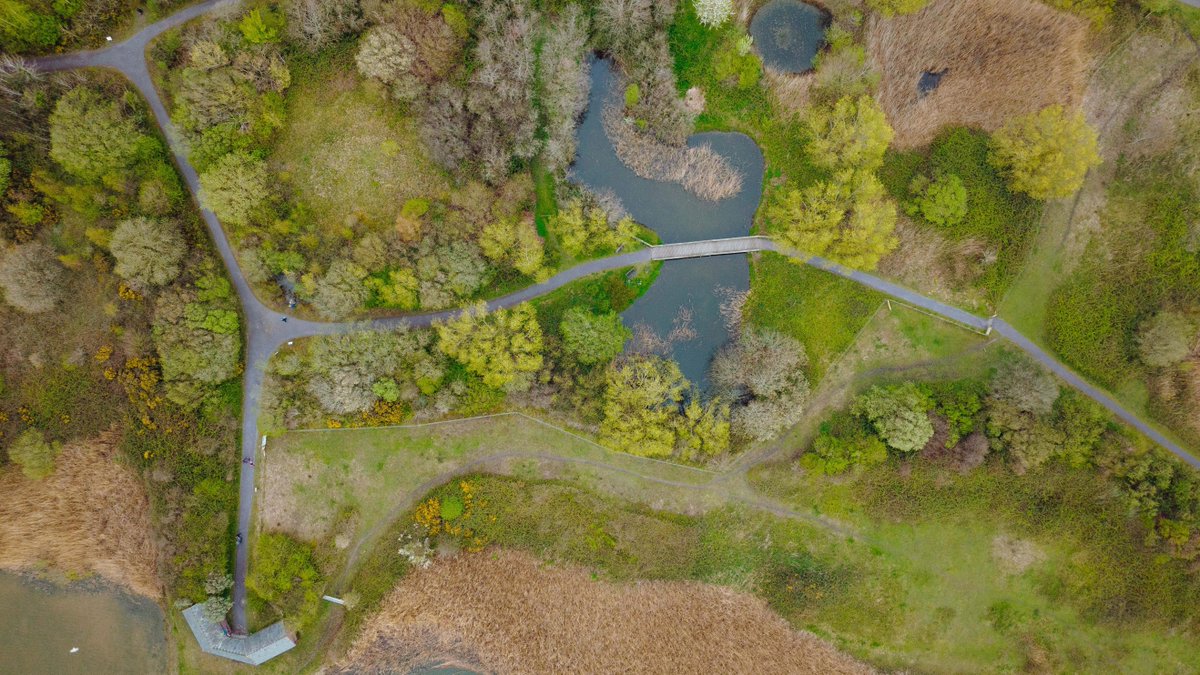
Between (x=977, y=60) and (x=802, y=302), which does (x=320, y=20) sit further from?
(x=977, y=60)

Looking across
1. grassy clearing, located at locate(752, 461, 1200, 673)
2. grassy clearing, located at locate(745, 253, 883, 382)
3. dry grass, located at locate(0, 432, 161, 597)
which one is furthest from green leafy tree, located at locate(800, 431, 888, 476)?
dry grass, located at locate(0, 432, 161, 597)

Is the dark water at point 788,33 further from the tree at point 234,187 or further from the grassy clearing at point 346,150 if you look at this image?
the tree at point 234,187

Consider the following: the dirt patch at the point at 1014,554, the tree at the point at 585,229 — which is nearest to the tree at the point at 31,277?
the tree at the point at 585,229

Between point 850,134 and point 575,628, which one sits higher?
point 850,134

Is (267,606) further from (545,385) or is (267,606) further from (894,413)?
(894,413)

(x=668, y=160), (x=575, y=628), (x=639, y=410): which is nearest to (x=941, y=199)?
(x=668, y=160)

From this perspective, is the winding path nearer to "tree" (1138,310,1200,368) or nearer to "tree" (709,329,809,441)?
"tree" (1138,310,1200,368)
